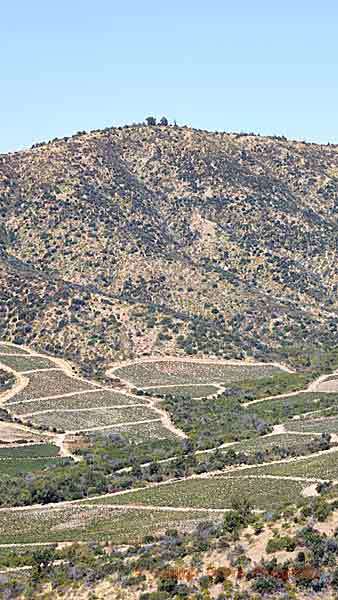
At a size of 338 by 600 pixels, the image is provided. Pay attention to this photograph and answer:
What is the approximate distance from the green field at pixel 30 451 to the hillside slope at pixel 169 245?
33712mm

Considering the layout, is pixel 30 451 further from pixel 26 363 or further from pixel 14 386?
pixel 26 363

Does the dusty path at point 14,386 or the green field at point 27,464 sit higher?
the dusty path at point 14,386

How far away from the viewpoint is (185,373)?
126562mm

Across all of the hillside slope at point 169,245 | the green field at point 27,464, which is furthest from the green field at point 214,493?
the hillside slope at point 169,245

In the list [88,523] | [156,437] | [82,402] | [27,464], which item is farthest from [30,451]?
[88,523]

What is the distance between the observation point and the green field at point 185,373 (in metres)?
123

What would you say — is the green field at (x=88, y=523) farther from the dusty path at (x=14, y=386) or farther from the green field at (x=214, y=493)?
the dusty path at (x=14, y=386)

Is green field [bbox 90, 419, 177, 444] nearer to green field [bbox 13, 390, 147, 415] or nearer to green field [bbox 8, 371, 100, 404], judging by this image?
green field [bbox 13, 390, 147, 415]

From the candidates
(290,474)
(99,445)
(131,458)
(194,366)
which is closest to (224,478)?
(290,474)

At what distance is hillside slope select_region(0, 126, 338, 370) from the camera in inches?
5349

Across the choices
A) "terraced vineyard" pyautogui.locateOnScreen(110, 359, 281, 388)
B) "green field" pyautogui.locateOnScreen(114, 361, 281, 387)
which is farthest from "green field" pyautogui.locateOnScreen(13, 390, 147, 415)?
"green field" pyautogui.locateOnScreen(114, 361, 281, 387)

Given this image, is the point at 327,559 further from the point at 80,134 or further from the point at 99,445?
the point at 80,134

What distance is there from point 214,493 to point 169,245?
92.1 m

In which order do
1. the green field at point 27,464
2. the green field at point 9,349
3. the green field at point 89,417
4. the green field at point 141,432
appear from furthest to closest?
the green field at point 9,349
the green field at point 89,417
the green field at point 141,432
the green field at point 27,464
